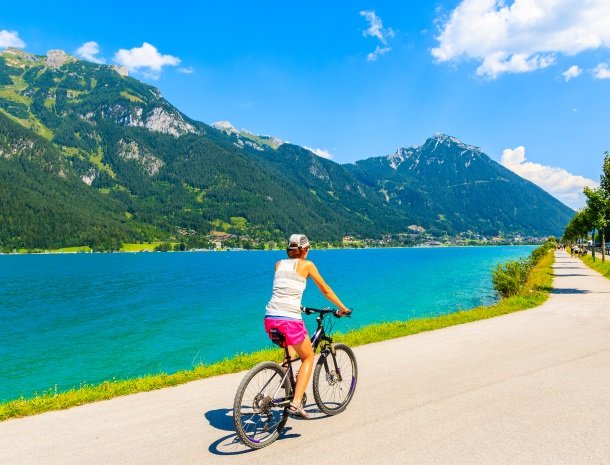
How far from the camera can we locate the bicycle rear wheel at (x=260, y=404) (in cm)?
612

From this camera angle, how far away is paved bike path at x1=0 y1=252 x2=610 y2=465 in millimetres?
5910

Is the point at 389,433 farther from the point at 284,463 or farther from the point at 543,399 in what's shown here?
the point at 543,399

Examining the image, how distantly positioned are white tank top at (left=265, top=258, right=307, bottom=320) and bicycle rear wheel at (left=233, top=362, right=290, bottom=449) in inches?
32.3

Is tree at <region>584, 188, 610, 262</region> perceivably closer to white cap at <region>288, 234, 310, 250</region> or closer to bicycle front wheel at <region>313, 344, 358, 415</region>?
bicycle front wheel at <region>313, 344, 358, 415</region>

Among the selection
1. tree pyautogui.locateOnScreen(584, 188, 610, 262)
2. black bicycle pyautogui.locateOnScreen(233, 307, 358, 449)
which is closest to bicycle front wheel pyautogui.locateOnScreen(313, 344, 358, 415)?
black bicycle pyautogui.locateOnScreen(233, 307, 358, 449)

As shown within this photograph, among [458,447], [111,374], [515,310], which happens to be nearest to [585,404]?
[458,447]

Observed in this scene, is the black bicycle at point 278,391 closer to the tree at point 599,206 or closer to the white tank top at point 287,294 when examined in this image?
the white tank top at point 287,294

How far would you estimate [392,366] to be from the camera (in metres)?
10.9

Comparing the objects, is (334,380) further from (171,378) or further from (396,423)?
(171,378)

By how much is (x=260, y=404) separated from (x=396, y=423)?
7.52 ft

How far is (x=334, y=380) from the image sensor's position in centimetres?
769

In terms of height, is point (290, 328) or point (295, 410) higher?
point (290, 328)

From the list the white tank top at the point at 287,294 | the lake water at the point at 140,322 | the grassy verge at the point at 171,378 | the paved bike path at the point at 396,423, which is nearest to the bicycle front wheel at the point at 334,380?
the paved bike path at the point at 396,423

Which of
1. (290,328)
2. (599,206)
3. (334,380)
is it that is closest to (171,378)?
(334,380)
